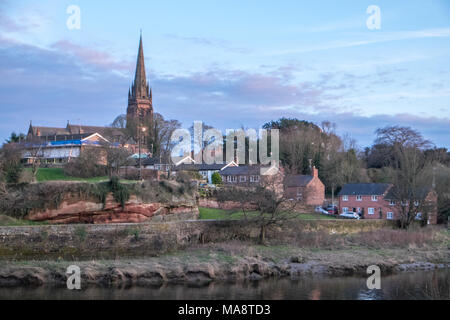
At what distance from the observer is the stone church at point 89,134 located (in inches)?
2653

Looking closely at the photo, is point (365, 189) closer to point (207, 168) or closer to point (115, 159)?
point (207, 168)

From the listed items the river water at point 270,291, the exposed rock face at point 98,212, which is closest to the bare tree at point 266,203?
the exposed rock face at point 98,212

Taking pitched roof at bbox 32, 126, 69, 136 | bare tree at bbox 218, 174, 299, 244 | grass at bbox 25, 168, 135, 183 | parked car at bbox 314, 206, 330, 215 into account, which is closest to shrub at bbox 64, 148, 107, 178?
grass at bbox 25, 168, 135, 183

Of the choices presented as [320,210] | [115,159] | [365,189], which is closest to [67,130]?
[115,159]

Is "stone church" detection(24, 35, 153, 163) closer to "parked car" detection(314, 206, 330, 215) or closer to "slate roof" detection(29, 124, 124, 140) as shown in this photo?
"slate roof" detection(29, 124, 124, 140)

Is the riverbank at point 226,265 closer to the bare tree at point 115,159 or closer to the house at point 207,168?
the bare tree at point 115,159

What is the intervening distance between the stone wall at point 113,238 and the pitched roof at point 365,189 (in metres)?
25.5

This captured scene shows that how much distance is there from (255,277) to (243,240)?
851 cm

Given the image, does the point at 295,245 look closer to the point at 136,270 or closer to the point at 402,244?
the point at 402,244

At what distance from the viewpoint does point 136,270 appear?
24.6 m

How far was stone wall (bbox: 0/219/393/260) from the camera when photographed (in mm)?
27156

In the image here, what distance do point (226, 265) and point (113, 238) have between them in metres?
7.41

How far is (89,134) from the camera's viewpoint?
234 ft
